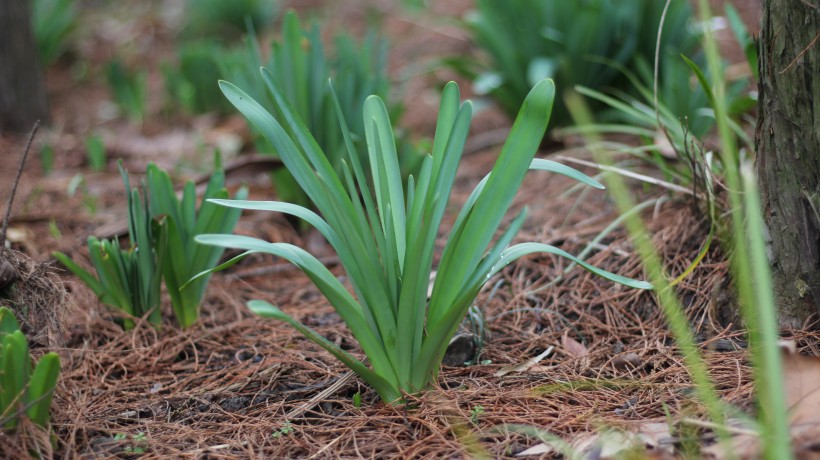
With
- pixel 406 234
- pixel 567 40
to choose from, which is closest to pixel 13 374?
pixel 406 234

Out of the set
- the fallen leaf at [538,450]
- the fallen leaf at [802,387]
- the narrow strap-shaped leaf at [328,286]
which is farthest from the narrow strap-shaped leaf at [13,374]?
the fallen leaf at [802,387]

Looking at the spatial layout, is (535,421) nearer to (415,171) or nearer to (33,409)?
(33,409)

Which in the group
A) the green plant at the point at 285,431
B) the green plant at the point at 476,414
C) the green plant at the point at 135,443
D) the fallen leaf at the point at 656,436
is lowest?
the green plant at the point at 135,443

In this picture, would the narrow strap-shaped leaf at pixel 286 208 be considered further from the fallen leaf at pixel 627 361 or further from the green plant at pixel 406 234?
the fallen leaf at pixel 627 361

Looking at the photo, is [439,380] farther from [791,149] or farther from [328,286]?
[791,149]

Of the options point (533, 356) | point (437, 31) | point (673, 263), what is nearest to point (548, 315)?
point (533, 356)

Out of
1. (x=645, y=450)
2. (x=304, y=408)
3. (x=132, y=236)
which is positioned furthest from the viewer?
(x=132, y=236)

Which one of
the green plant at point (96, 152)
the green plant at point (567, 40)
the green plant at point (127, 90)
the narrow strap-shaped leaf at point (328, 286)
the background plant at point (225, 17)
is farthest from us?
the background plant at point (225, 17)

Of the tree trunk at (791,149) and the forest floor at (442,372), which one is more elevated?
the tree trunk at (791,149)
